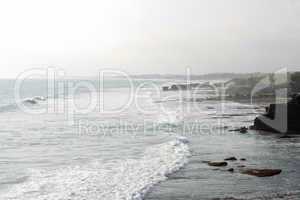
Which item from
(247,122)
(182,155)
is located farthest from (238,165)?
(247,122)

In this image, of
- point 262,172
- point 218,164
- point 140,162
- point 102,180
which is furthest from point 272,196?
point 140,162

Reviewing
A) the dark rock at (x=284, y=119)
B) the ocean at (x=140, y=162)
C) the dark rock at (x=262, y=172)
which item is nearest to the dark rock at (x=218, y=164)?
the ocean at (x=140, y=162)

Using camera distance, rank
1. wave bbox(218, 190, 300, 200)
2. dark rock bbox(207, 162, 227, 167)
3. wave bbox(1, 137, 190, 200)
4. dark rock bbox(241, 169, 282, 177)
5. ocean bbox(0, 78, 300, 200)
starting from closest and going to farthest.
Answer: wave bbox(218, 190, 300, 200)
wave bbox(1, 137, 190, 200)
ocean bbox(0, 78, 300, 200)
dark rock bbox(241, 169, 282, 177)
dark rock bbox(207, 162, 227, 167)

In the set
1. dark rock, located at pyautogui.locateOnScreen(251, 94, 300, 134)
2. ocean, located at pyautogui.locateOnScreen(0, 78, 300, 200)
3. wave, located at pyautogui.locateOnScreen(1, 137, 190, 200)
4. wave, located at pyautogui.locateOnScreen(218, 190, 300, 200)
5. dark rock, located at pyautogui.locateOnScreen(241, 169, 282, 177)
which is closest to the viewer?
wave, located at pyautogui.locateOnScreen(218, 190, 300, 200)

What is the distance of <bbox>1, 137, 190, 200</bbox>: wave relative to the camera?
15.6m

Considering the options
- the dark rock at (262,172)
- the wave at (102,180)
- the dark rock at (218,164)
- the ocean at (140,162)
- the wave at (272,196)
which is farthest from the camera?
the dark rock at (218,164)

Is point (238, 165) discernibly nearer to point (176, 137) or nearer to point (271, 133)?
point (176, 137)

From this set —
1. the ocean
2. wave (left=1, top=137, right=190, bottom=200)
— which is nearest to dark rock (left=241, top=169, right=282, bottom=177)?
the ocean

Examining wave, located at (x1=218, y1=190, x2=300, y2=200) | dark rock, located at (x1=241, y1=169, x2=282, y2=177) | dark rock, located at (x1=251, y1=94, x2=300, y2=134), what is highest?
dark rock, located at (x1=251, y1=94, x2=300, y2=134)

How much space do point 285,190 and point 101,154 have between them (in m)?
11.2

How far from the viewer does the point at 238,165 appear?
21.0 metres

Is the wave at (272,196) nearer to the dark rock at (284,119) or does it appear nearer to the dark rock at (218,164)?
the dark rock at (218,164)

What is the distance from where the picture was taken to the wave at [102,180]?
51.3 feet

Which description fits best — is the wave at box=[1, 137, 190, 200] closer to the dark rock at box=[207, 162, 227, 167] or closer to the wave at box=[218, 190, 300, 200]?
the dark rock at box=[207, 162, 227, 167]
